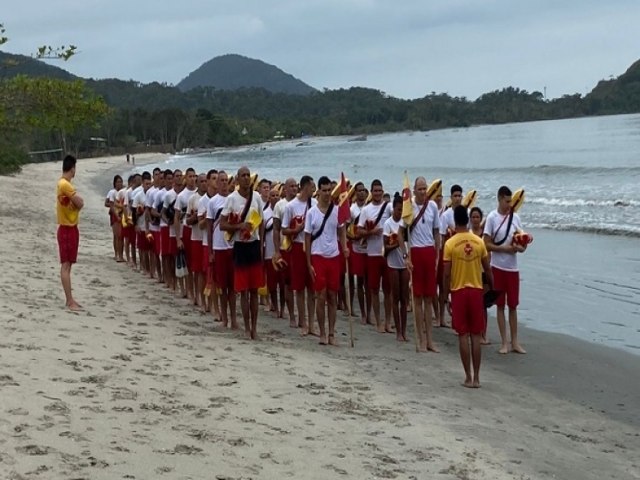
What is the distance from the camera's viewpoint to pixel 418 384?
8852 mm

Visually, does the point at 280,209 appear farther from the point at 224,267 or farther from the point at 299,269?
the point at 224,267

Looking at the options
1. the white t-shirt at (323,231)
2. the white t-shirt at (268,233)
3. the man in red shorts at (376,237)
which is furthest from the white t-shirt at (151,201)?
the white t-shirt at (323,231)

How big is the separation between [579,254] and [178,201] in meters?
11.5

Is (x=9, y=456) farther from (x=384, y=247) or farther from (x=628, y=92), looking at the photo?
(x=628, y=92)

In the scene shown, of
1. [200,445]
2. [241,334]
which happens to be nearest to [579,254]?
[241,334]

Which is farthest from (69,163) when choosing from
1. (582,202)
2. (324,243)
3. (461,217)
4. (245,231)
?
(582,202)

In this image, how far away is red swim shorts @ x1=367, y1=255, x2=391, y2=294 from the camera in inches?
455

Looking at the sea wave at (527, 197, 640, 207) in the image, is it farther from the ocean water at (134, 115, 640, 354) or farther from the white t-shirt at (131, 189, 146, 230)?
the white t-shirt at (131, 189, 146, 230)

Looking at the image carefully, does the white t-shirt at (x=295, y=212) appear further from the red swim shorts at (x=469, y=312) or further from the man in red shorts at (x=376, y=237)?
the red swim shorts at (x=469, y=312)

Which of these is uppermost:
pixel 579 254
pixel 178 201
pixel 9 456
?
pixel 178 201

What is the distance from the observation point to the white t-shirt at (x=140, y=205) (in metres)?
15.1

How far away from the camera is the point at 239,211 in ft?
32.4

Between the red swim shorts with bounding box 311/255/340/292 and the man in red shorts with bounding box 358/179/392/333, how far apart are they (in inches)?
55.6

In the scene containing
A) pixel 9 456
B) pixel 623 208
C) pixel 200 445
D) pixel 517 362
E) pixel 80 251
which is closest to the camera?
pixel 9 456
